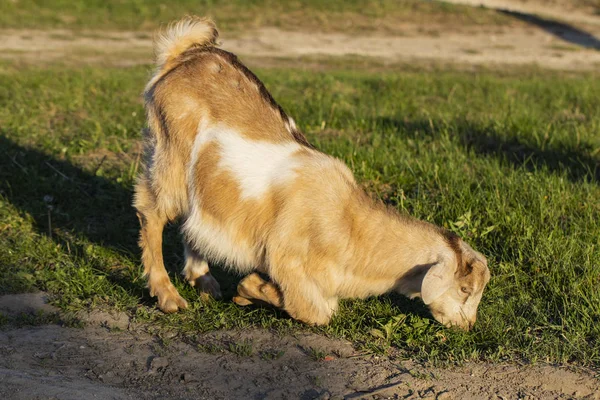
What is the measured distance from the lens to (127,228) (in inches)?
239

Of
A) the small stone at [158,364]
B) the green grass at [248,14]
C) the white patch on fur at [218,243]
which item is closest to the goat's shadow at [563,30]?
A: the green grass at [248,14]

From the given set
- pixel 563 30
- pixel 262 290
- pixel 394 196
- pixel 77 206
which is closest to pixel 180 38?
pixel 77 206

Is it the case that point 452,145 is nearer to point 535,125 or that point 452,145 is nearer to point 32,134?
point 535,125

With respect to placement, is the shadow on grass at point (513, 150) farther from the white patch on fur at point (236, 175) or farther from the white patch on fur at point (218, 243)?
the white patch on fur at point (218, 243)

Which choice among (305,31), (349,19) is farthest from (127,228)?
(349,19)

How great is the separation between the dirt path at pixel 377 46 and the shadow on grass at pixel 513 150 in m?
5.99

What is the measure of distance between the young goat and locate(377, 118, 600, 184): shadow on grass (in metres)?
2.28

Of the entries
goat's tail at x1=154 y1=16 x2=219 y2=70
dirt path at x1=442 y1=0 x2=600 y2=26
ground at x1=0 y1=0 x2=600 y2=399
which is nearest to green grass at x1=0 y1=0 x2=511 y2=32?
dirt path at x1=442 y1=0 x2=600 y2=26

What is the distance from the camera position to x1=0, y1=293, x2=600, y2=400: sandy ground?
397cm

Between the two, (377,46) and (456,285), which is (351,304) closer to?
(456,285)

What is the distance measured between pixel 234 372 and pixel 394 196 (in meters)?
2.44

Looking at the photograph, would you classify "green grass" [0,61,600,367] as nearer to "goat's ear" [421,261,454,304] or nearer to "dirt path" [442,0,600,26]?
"goat's ear" [421,261,454,304]

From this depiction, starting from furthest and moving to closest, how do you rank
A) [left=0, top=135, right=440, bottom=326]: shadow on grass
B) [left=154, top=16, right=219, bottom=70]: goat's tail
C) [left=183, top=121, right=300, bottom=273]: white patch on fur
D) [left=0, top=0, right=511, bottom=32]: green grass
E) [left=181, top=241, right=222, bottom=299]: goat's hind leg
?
[left=0, top=0, right=511, bottom=32]: green grass
[left=0, top=135, right=440, bottom=326]: shadow on grass
[left=154, top=16, right=219, bottom=70]: goat's tail
[left=181, top=241, right=222, bottom=299]: goat's hind leg
[left=183, top=121, right=300, bottom=273]: white patch on fur

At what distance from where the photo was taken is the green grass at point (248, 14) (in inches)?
614
